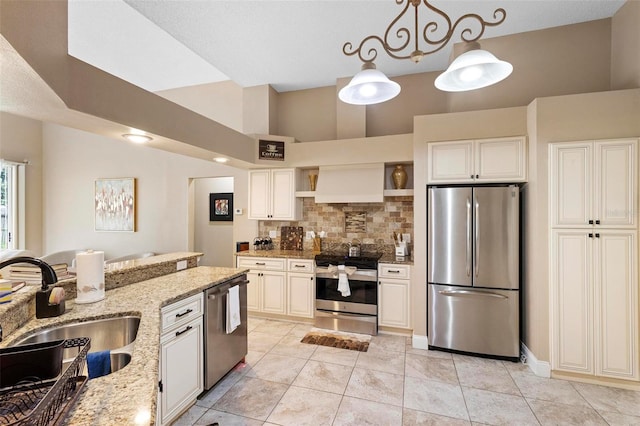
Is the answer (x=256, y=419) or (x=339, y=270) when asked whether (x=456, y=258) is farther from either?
(x=256, y=419)

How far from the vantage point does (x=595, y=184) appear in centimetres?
251

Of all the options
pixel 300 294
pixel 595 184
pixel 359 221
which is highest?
pixel 595 184

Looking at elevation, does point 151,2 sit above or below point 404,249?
above

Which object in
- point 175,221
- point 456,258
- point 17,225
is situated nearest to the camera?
point 456,258

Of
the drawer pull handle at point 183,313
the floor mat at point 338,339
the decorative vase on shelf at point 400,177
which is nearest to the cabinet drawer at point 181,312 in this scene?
the drawer pull handle at point 183,313

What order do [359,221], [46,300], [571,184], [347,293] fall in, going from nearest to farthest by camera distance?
[46,300] < [571,184] < [347,293] < [359,221]

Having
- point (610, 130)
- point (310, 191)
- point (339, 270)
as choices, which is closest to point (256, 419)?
point (339, 270)

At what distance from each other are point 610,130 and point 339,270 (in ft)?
9.67

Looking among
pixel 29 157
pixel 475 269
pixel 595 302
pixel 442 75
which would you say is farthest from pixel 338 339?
pixel 29 157

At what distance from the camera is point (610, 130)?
2547 mm

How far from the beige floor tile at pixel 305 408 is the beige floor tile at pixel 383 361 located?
602 mm

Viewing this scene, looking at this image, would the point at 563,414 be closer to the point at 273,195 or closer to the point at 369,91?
the point at 369,91

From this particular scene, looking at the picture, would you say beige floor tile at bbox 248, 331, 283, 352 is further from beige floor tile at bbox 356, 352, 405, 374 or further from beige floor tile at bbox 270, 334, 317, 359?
beige floor tile at bbox 356, 352, 405, 374

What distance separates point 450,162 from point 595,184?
47.2 inches
